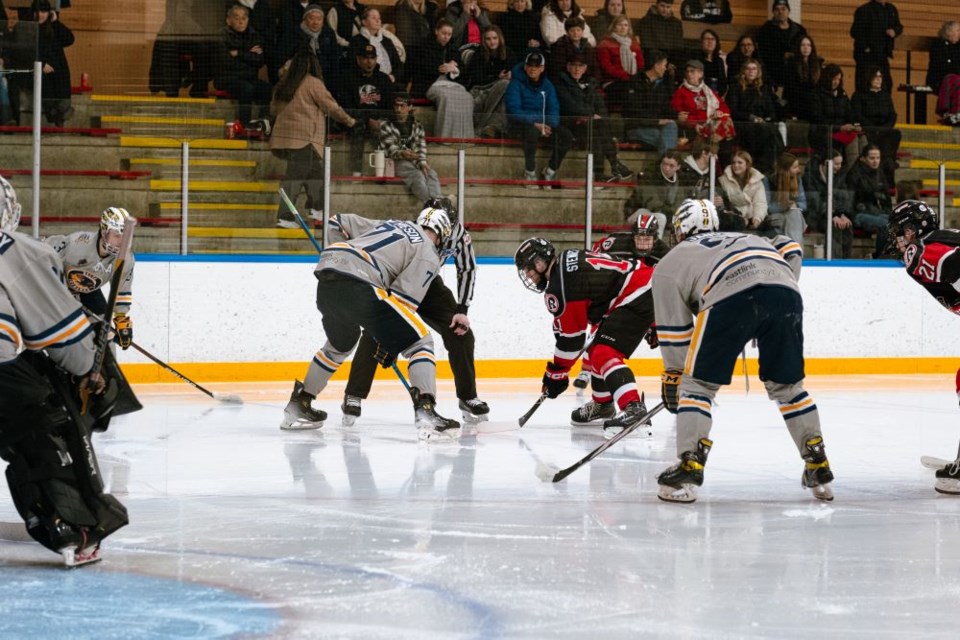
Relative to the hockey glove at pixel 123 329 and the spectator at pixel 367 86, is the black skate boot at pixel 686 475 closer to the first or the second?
the hockey glove at pixel 123 329

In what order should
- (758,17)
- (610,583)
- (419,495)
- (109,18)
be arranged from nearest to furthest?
(610,583) → (419,495) → (109,18) → (758,17)

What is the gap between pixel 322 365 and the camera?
6.07 metres

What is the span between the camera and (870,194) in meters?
9.37

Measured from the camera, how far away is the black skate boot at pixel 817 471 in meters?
4.21

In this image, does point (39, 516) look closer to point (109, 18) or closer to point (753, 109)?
point (109, 18)

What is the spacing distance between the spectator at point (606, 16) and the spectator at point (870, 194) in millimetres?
2560

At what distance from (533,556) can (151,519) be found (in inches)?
48.7

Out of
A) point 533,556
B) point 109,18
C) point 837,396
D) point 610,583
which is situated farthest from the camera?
point 109,18

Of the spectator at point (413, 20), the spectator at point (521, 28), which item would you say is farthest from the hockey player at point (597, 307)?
the spectator at point (521, 28)

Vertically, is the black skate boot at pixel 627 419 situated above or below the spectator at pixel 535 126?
below

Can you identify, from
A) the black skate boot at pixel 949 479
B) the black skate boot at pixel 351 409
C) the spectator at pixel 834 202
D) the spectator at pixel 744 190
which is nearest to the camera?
the black skate boot at pixel 949 479

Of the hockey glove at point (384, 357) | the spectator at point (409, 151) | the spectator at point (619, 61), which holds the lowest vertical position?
the hockey glove at point (384, 357)

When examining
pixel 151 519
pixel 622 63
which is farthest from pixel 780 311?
pixel 622 63

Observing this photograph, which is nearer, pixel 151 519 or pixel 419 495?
pixel 151 519
